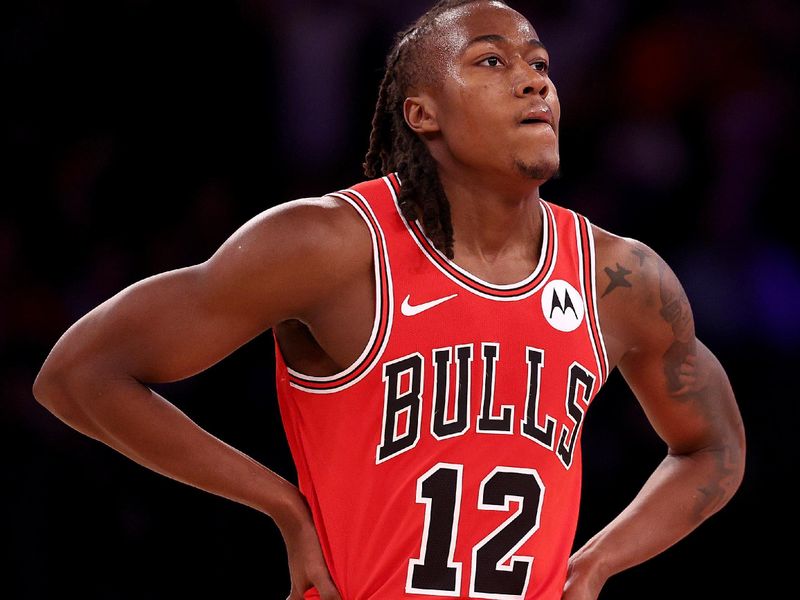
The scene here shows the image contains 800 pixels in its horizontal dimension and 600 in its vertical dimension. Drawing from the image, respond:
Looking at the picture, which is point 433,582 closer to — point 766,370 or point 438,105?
point 438,105

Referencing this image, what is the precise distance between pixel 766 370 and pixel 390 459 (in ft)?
9.49

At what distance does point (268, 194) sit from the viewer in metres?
5.26

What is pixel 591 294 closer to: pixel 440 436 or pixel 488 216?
pixel 488 216

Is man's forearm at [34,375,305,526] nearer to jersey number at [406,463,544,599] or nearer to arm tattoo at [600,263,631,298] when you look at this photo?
jersey number at [406,463,544,599]

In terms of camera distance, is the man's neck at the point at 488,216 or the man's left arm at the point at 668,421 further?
the man's left arm at the point at 668,421

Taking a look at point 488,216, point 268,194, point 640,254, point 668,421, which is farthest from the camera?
point 268,194

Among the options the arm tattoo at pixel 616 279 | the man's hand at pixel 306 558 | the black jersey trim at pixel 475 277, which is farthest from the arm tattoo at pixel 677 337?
the man's hand at pixel 306 558

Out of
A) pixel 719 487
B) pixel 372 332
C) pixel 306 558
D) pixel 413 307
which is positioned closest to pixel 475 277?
pixel 413 307

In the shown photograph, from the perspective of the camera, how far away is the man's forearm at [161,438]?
2.41 metres

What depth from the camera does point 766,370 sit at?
195 inches

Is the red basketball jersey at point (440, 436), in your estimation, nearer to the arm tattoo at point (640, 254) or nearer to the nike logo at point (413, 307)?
the nike logo at point (413, 307)

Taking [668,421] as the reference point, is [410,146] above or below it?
above

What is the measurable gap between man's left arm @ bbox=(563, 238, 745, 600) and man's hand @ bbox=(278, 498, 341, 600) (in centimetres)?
60

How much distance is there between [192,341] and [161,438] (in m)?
0.21
